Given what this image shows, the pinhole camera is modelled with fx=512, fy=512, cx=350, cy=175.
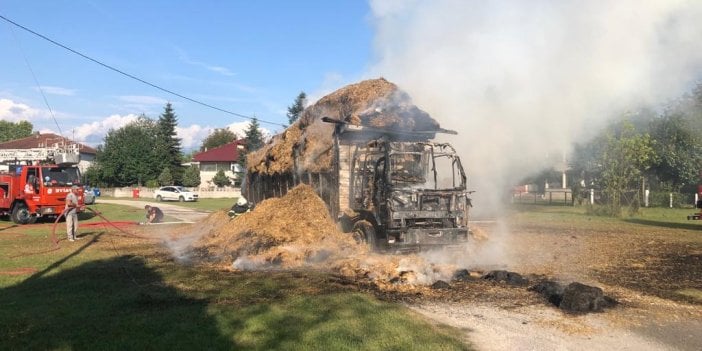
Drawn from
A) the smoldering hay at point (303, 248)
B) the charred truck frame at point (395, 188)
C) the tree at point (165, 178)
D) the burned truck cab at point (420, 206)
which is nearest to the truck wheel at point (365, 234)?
the charred truck frame at point (395, 188)

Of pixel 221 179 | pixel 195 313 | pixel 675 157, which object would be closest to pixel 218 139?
pixel 221 179

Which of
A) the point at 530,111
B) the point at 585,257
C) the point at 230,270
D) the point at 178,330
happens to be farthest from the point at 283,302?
the point at 585,257

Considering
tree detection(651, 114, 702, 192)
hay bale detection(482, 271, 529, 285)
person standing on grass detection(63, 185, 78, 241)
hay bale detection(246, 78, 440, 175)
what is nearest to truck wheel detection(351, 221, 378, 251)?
hay bale detection(246, 78, 440, 175)

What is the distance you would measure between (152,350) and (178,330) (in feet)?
2.31

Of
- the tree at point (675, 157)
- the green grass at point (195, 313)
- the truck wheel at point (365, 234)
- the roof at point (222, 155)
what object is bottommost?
the green grass at point (195, 313)

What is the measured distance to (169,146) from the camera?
82.1 meters

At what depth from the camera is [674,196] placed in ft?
135

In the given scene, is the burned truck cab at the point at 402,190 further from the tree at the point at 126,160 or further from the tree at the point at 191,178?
the tree at the point at 126,160

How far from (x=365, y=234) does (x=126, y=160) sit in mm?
75693

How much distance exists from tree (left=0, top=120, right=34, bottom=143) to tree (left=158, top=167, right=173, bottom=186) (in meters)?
70.6

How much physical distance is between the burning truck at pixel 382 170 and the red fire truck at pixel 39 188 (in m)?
14.7

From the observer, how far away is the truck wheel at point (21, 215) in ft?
78.9

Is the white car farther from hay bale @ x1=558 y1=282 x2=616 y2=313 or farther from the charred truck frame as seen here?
hay bale @ x1=558 y1=282 x2=616 y2=313

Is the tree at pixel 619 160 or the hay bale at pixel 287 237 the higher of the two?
the tree at pixel 619 160
